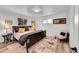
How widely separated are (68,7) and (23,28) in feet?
3.28

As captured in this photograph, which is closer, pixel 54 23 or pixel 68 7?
pixel 68 7

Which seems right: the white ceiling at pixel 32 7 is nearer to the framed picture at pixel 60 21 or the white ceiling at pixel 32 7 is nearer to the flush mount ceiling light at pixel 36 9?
the flush mount ceiling light at pixel 36 9

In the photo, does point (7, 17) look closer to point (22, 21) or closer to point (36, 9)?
point (22, 21)

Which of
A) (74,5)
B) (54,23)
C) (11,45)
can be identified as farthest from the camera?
(54,23)

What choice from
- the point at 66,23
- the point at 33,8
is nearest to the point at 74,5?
the point at 66,23

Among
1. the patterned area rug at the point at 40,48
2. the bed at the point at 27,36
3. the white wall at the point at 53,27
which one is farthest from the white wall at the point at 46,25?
the patterned area rug at the point at 40,48

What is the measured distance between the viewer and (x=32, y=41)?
181cm

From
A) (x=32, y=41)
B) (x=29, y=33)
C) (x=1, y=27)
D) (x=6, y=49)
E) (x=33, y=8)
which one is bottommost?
(x=6, y=49)

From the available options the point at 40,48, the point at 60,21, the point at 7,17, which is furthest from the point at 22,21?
the point at 60,21

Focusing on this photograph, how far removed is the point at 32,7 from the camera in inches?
65.7

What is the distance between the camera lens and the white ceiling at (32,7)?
165 centimetres

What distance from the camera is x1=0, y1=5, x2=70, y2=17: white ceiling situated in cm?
165

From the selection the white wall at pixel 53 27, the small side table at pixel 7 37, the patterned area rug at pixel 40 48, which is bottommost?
the patterned area rug at pixel 40 48
